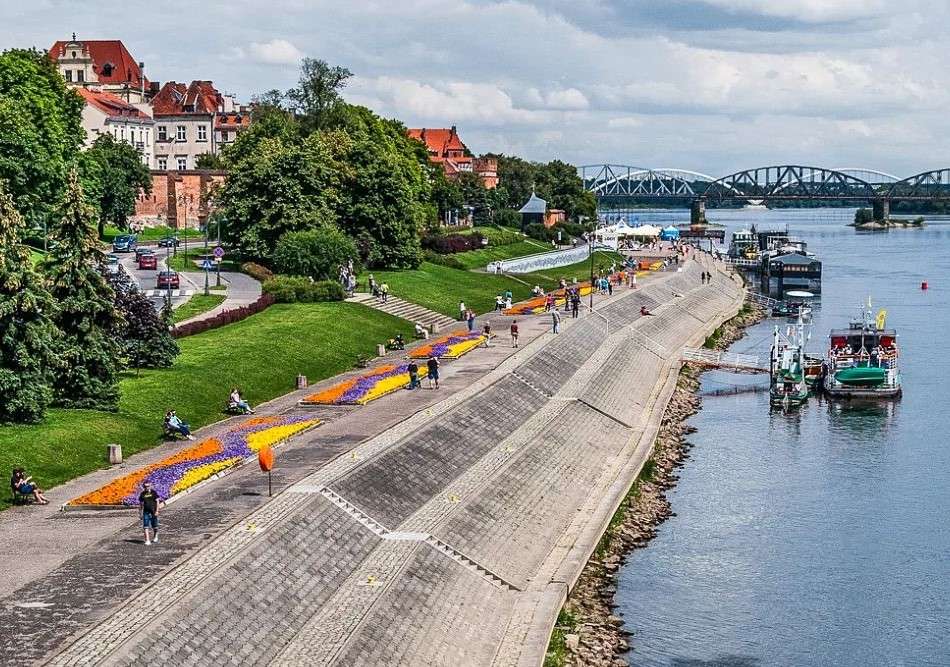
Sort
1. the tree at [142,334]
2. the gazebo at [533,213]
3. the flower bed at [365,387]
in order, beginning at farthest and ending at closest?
the gazebo at [533,213]
the tree at [142,334]
the flower bed at [365,387]

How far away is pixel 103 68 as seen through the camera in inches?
6890

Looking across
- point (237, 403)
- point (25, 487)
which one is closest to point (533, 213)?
point (237, 403)

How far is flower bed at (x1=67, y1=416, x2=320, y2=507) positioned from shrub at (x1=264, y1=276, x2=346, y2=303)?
31532mm

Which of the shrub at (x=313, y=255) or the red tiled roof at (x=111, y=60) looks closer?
the shrub at (x=313, y=255)

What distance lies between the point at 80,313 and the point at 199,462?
1018 centimetres

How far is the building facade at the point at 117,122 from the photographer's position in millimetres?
141000

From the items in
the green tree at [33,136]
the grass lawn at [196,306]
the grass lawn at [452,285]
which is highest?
the green tree at [33,136]

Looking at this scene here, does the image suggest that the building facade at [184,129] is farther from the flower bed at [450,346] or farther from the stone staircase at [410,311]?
the flower bed at [450,346]

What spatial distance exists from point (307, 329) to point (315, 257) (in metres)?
17.5

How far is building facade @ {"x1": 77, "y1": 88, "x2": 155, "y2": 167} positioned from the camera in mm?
141000

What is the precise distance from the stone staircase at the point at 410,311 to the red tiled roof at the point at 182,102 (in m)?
77.4

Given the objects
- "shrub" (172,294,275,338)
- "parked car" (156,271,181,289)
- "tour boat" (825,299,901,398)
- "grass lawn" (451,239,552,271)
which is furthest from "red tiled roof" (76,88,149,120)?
"tour boat" (825,299,901,398)

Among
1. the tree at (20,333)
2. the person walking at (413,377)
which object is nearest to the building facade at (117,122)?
the person walking at (413,377)

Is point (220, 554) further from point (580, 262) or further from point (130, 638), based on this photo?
point (580, 262)
